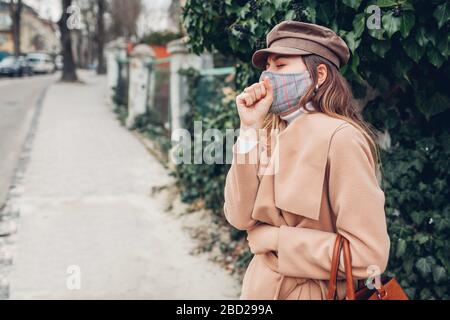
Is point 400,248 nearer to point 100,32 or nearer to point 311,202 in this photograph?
point 311,202

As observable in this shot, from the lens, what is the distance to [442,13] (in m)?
2.85

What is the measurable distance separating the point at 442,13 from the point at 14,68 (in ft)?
113

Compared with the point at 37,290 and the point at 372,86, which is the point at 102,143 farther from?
the point at 372,86

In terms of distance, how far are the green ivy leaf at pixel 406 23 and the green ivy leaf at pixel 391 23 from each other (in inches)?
0.7

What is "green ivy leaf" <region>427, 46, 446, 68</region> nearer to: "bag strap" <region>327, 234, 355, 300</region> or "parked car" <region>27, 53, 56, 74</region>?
"bag strap" <region>327, 234, 355, 300</region>

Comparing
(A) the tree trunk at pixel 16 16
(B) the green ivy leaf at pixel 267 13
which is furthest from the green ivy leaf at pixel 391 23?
(A) the tree trunk at pixel 16 16

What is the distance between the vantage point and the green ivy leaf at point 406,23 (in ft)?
9.40

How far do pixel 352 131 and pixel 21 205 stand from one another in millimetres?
5291

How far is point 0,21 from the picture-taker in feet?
239

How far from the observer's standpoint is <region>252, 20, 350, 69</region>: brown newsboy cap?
1920mm

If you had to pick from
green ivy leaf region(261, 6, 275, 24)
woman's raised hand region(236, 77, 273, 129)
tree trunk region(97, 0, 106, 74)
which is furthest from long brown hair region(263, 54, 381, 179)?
tree trunk region(97, 0, 106, 74)

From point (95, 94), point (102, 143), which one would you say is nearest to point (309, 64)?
point (102, 143)

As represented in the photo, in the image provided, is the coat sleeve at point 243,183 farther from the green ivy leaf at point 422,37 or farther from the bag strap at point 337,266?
the green ivy leaf at point 422,37

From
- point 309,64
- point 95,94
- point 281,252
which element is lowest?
point 95,94
